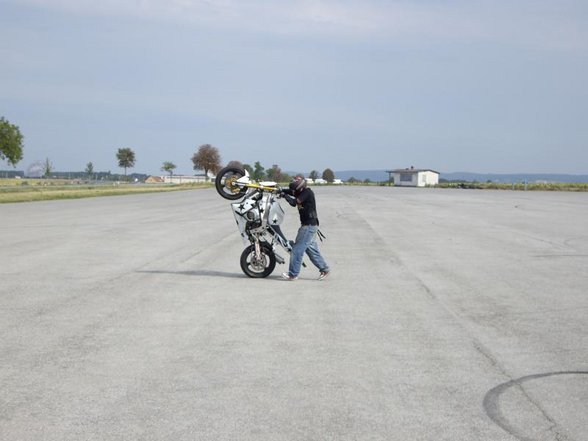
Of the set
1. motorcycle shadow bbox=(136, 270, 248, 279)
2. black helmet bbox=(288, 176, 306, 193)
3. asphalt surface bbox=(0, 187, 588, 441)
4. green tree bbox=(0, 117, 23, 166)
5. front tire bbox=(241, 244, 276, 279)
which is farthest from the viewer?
green tree bbox=(0, 117, 23, 166)

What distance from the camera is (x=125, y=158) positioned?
17400 cm

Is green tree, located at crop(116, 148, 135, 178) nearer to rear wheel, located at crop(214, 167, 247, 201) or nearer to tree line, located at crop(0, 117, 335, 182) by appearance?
tree line, located at crop(0, 117, 335, 182)

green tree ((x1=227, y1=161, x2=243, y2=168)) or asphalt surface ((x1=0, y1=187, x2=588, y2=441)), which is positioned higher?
green tree ((x1=227, y1=161, x2=243, y2=168))

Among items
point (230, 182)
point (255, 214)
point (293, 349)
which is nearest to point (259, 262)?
point (255, 214)

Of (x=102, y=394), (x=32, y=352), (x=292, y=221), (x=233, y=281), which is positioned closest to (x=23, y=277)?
(x=233, y=281)

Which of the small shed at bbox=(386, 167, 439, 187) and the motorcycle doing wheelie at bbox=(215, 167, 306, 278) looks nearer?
the motorcycle doing wheelie at bbox=(215, 167, 306, 278)

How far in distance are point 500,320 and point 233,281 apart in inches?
186

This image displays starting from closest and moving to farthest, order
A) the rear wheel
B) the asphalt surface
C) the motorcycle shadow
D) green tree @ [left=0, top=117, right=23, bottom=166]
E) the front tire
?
the asphalt surface
the rear wheel
the front tire
the motorcycle shadow
green tree @ [left=0, top=117, right=23, bottom=166]

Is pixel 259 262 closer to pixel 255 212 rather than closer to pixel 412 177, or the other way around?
pixel 255 212

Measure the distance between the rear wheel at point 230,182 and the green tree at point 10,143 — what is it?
80528 mm

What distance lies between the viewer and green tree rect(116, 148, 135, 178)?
571 ft

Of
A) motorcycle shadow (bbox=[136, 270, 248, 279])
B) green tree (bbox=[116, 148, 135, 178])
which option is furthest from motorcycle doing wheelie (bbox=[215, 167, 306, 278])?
green tree (bbox=[116, 148, 135, 178])

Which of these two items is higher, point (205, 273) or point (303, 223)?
point (303, 223)

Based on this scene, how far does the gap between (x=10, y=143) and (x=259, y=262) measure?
81.0 metres
